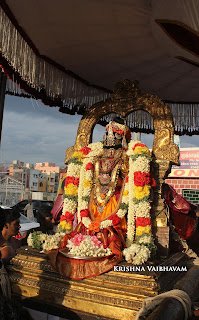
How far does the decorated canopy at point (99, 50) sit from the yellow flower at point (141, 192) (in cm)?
196

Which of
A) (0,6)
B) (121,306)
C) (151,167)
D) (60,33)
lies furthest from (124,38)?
(121,306)

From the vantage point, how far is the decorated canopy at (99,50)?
10.5ft

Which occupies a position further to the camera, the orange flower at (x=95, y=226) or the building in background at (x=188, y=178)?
the building in background at (x=188, y=178)

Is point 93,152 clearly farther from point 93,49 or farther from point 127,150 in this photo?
point 93,49

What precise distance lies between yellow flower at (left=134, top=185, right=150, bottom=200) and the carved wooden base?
99 centimetres

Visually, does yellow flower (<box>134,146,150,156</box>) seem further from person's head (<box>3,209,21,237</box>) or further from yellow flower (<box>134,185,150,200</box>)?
person's head (<box>3,209,21,237</box>)

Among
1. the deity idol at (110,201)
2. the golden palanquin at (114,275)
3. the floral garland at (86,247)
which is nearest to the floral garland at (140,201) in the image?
the deity idol at (110,201)

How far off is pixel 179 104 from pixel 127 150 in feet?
5.96

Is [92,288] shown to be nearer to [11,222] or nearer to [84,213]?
[84,213]

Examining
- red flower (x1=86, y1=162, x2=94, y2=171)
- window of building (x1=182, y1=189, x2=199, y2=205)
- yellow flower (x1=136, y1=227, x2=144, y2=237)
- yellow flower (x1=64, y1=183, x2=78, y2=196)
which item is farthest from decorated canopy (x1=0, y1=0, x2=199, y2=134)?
window of building (x1=182, y1=189, x2=199, y2=205)

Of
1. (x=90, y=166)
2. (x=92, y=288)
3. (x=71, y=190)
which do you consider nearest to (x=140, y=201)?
(x=90, y=166)

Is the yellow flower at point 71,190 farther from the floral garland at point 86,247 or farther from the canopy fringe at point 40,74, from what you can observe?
the canopy fringe at point 40,74

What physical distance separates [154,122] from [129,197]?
1385 millimetres

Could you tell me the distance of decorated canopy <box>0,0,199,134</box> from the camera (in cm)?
321
